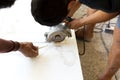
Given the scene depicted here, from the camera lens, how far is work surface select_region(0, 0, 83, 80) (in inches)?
47.4

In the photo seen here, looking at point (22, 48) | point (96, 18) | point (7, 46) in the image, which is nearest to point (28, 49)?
point (22, 48)

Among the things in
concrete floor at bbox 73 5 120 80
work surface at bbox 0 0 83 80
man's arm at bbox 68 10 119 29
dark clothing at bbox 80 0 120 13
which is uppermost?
dark clothing at bbox 80 0 120 13

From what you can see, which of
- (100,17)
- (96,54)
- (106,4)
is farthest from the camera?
(96,54)

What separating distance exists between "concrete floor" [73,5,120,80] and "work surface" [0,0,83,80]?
1.28 feet

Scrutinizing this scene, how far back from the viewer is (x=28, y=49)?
126 centimetres

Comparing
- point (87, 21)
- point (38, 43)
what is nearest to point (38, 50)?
point (38, 43)

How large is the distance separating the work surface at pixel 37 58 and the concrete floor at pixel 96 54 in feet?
1.28

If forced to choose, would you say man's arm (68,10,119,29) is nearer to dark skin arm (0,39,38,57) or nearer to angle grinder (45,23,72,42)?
angle grinder (45,23,72,42)

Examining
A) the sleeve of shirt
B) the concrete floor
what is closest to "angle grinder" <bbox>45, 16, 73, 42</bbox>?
the sleeve of shirt

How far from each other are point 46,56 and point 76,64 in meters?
0.19

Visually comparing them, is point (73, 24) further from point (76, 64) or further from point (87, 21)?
point (76, 64)

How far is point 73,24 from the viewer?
136 centimetres

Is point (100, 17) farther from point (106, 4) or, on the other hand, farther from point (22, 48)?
point (22, 48)

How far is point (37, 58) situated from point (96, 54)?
2.27 ft
